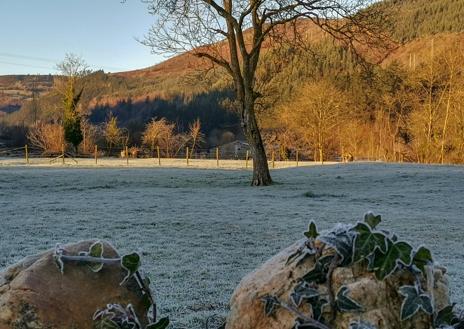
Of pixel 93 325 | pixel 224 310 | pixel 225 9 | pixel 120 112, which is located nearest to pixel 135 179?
pixel 225 9

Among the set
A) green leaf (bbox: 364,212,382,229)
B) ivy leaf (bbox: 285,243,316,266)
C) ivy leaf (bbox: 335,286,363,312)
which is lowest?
ivy leaf (bbox: 335,286,363,312)

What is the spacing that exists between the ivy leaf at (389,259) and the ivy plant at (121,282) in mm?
689

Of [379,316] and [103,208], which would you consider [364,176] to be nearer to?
[103,208]

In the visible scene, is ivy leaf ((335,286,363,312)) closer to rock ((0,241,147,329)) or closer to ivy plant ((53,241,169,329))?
ivy plant ((53,241,169,329))

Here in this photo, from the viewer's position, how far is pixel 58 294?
1562 mm

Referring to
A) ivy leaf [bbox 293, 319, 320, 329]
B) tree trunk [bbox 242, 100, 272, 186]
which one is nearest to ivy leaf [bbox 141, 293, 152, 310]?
ivy leaf [bbox 293, 319, 320, 329]

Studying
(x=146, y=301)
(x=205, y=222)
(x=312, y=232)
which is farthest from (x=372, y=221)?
(x=205, y=222)

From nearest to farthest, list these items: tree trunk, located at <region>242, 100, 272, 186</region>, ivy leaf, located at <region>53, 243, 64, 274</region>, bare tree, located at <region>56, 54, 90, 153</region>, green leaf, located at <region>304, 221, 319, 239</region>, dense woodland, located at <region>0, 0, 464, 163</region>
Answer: green leaf, located at <region>304, 221, 319, 239</region>, ivy leaf, located at <region>53, 243, 64, 274</region>, tree trunk, located at <region>242, 100, 272, 186</region>, dense woodland, located at <region>0, 0, 464, 163</region>, bare tree, located at <region>56, 54, 90, 153</region>

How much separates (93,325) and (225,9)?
67.6 ft

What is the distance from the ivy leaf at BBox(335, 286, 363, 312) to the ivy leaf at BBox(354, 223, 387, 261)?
106mm

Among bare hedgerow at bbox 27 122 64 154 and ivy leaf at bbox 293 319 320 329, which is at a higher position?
bare hedgerow at bbox 27 122 64 154

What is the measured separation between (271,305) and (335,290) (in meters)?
0.19

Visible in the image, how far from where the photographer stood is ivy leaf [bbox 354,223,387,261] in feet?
4.23

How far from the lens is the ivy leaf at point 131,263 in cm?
160
